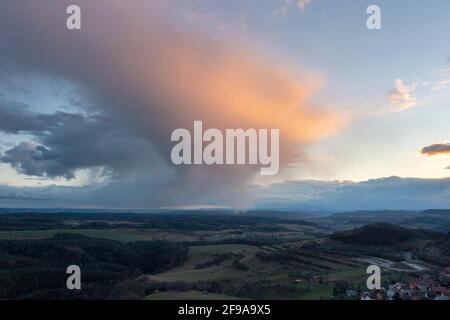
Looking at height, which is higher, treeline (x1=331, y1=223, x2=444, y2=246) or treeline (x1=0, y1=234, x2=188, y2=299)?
treeline (x1=331, y1=223, x2=444, y2=246)

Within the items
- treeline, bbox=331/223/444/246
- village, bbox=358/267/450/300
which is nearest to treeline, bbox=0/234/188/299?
treeline, bbox=331/223/444/246

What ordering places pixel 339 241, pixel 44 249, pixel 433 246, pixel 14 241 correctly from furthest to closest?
pixel 14 241 < pixel 44 249 < pixel 339 241 < pixel 433 246

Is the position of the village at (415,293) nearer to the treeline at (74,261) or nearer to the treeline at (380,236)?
the treeline at (74,261)

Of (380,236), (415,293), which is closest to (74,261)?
(380,236)

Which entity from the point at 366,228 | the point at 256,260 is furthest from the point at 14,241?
the point at 366,228

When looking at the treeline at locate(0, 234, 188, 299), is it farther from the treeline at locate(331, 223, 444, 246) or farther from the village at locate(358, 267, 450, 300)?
the village at locate(358, 267, 450, 300)

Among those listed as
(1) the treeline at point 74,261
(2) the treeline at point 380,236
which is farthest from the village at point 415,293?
(2) the treeline at point 380,236
